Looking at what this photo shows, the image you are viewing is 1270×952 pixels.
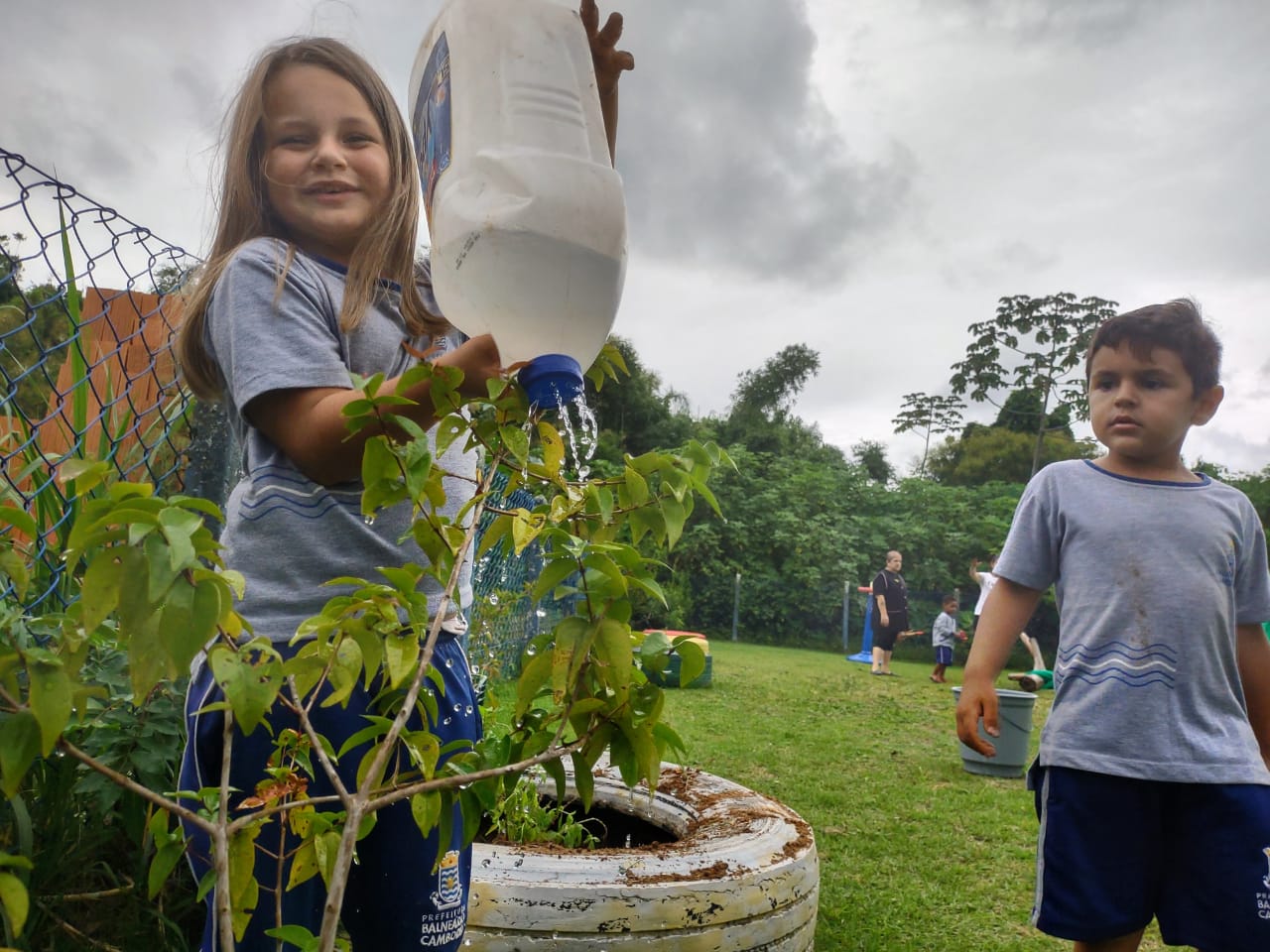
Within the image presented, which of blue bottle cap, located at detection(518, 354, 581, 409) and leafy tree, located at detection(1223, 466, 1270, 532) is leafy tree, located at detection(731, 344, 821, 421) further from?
blue bottle cap, located at detection(518, 354, 581, 409)

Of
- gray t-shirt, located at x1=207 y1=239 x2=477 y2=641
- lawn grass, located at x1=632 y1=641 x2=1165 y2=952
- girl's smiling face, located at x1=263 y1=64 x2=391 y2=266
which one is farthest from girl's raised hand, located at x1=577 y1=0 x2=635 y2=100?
lawn grass, located at x1=632 y1=641 x2=1165 y2=952

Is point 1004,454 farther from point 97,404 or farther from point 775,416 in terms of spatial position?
point 97,404

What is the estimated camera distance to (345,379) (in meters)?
1.05

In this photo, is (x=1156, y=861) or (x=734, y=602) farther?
(x=734, y=602)

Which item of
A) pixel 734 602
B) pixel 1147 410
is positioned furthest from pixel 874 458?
pixel 1147 410

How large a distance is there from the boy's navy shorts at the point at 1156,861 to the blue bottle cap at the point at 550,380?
1565 millimetres

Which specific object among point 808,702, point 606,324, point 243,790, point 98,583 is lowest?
point 808,702

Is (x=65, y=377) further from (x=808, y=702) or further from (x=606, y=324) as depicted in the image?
(x=808, y=702)

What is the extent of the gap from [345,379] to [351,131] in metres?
0.44

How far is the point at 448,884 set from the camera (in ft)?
3.69

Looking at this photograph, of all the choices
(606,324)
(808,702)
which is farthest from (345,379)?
(808,702)

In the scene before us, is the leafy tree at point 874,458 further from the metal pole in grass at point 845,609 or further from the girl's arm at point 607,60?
the girl's arm at point 607,60

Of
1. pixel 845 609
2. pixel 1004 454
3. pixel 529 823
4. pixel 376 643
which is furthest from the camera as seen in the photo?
pixel 1004 454

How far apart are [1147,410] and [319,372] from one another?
5.98 feet
